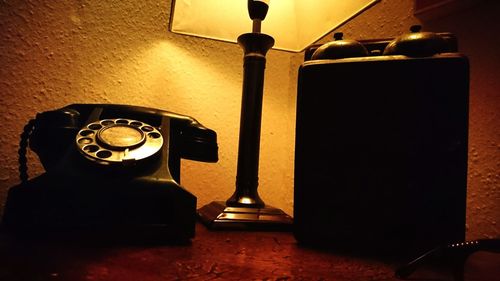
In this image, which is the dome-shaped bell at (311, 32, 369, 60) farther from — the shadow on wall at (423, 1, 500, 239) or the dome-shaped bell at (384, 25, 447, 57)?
the shadow on wall at (423, 1, 500, 239)

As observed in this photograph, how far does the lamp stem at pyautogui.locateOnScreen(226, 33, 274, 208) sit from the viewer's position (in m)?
0.70

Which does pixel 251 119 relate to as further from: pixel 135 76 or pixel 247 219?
pixel 135 76

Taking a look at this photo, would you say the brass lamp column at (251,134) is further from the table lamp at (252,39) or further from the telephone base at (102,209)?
the telephone base at (102,209)

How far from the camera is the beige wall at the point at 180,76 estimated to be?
648 millimetres

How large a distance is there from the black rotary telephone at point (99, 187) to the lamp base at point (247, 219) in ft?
0.41

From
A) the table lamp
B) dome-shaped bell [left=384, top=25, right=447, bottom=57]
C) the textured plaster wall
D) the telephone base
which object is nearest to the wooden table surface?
the telephone base

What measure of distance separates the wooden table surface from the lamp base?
0.32ft

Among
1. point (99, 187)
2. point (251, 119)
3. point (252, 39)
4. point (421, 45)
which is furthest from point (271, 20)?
point (99, 187)

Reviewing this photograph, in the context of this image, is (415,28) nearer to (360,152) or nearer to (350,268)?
(360,152)

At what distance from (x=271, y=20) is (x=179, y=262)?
0.59m

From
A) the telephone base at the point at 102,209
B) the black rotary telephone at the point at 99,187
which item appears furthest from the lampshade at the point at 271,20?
the telephone base at the point at 102,209

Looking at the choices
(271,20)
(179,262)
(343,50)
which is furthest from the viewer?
(271,20)

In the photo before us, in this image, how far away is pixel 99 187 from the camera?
0.48 metres

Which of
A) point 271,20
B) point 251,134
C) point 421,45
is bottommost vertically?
point 251,134
